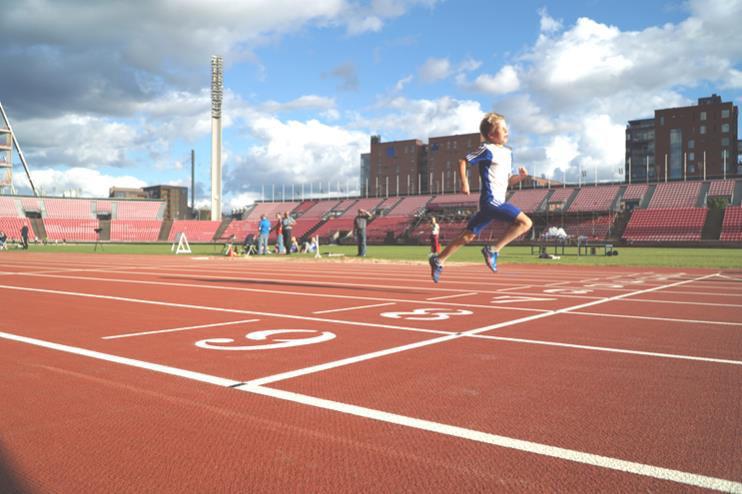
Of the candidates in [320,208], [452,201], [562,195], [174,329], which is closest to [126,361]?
[174,329]

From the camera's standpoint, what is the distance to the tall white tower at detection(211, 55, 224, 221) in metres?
73.9

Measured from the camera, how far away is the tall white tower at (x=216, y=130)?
73.9 metres

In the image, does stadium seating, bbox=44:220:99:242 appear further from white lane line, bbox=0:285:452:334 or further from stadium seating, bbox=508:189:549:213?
white lane line, bbox=0:285:452:334

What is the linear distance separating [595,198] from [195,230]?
5082cm

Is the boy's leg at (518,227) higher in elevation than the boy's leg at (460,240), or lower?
higher

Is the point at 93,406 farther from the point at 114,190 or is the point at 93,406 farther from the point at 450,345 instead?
the point at 114,190

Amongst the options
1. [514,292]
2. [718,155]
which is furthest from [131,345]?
[718,155]

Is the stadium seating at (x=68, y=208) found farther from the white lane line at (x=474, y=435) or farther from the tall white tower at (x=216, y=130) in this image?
the white lane line at (x=474, y=435)

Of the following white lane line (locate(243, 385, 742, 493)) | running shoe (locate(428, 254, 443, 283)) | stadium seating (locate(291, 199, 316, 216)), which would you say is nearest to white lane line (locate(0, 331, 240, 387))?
white lane line (locate(243, 385, 742, 493))

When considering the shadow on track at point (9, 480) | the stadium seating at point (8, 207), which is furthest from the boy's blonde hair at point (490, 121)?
the stadium seating at point (8, 207)

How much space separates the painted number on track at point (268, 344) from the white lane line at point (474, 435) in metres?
0.73

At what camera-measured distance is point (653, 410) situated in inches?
119

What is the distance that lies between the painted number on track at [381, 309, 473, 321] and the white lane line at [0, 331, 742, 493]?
3148 millimetres

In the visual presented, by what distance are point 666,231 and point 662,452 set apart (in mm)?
56603
